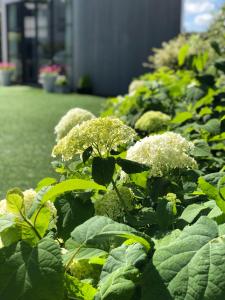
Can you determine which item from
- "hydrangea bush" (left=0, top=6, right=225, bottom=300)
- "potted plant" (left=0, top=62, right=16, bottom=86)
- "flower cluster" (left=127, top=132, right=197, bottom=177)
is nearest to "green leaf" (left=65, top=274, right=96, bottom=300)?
"hydrangea bush" (left=0, top=6, right=225, bottom=300)

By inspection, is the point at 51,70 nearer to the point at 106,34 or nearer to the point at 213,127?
the point at 106,34

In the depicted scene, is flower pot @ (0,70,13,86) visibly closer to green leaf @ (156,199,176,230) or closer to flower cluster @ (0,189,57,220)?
flower cluster @ (0,189,57,220)

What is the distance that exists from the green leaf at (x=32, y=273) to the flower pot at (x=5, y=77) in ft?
58.8

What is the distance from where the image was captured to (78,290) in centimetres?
84

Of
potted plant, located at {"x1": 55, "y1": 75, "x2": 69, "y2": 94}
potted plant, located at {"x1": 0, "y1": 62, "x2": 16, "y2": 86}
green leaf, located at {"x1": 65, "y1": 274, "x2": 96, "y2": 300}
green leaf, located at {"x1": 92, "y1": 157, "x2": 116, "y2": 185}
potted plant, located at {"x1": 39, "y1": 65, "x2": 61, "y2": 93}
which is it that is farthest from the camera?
potted plant, located at {"x1": 0, "y1": 62, "x2": 16, "y2": 86}

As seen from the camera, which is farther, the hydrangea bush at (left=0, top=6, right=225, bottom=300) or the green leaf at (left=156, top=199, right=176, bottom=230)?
the green leaf at (left=156, top=199, right=176, bottom=230)

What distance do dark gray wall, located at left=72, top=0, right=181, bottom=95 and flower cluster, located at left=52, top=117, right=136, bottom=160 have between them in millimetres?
14537

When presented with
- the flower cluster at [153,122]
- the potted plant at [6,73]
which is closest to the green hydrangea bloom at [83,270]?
the flower cluster at [153,122]

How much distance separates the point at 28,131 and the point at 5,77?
10265 millimetres

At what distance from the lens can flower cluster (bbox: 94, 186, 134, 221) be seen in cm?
118

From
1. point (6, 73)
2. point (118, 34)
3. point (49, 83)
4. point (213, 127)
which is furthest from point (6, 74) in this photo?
point (213, 127)

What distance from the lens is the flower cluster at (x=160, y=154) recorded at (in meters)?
1.28

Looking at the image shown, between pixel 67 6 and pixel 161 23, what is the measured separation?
3.02m

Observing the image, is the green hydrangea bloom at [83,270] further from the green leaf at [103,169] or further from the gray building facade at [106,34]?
the gray building facade at [106,34]
